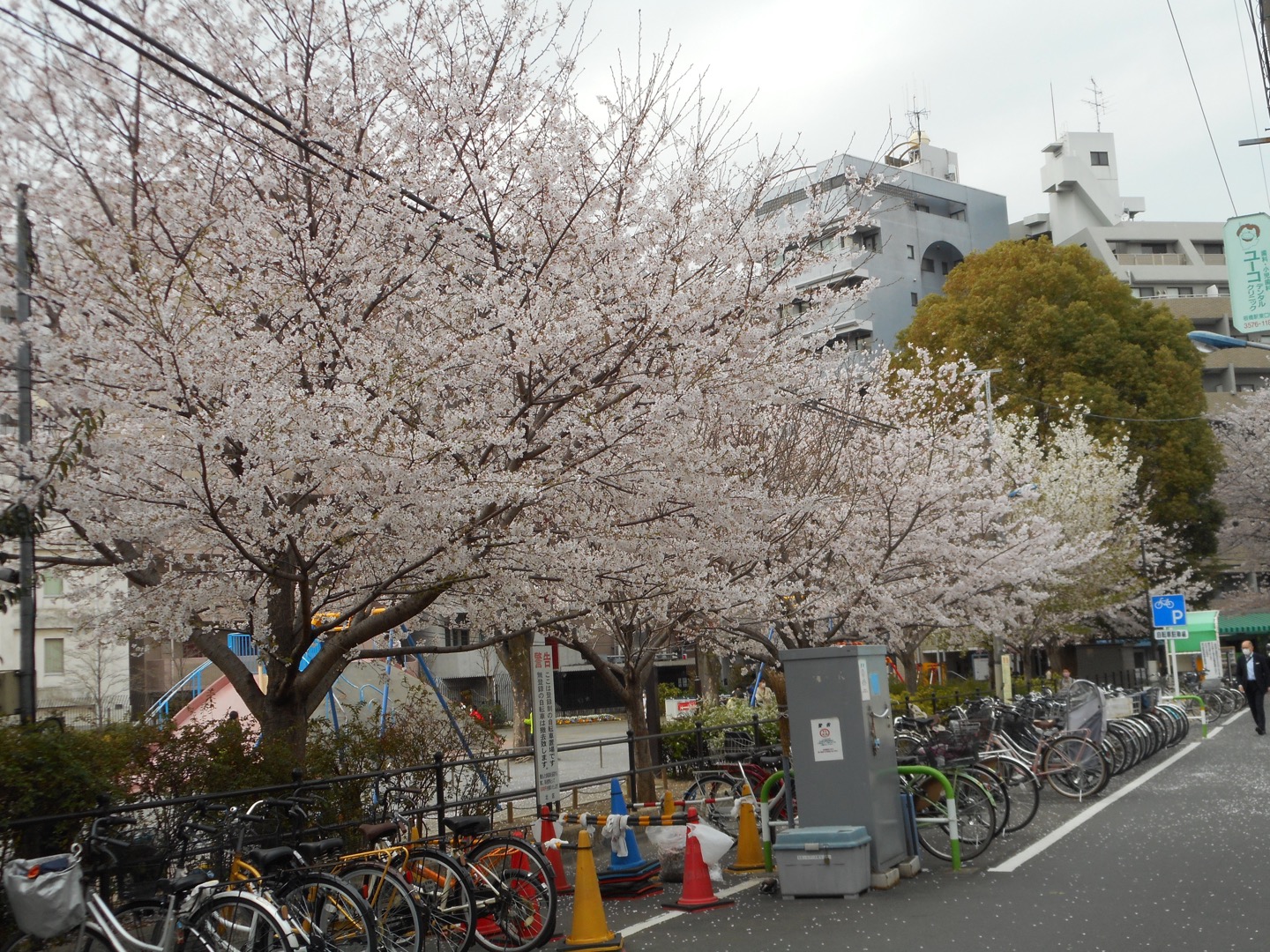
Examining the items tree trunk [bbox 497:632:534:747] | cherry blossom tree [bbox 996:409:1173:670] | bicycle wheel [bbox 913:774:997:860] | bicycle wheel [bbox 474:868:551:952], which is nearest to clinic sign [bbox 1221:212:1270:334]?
bicycle wheel [bbox 913:774:997:860]

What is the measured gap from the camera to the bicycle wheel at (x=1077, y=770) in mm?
14820

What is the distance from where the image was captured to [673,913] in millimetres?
9188

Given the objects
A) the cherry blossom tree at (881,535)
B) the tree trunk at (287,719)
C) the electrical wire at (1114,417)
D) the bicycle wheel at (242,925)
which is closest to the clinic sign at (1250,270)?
the cherry blossom tree at (881,535)

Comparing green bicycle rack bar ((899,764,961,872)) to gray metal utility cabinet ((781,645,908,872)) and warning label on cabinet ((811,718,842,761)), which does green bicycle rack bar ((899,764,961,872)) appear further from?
warning label on cabinet ((811,718,842,761))

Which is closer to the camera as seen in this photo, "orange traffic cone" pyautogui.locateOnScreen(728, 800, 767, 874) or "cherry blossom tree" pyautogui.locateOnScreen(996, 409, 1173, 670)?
"orange traffic cone" pyautogui.locateOnScreen(728, 800, 767, 874)

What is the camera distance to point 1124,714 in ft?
67.9

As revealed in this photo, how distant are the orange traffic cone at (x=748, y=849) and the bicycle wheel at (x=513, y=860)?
11.0 feet

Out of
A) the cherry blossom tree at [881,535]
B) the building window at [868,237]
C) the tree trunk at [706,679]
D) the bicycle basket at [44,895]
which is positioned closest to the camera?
the bicycle basket at [44,895]

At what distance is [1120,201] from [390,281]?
232 feet

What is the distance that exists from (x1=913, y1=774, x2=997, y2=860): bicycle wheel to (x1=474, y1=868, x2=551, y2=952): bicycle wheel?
167 inches

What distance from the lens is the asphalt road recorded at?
24.9ft

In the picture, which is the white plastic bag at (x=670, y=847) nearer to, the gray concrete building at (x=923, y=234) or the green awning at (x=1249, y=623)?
the gray concrete building at (x=923, y=234)

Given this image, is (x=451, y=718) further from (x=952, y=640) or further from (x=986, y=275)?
(x=986, y=275)

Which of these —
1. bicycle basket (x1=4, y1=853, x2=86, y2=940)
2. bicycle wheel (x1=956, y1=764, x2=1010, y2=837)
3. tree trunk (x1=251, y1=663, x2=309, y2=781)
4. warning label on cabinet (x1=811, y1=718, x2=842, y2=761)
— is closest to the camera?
bicycle basket (x1=4, y1=853, x2=86, y2=940)
